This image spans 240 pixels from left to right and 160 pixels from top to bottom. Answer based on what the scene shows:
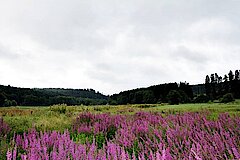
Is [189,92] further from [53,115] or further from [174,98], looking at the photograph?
[53,115]

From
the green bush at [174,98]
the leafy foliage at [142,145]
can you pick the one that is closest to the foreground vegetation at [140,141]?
the leafy foliage at [142,145]

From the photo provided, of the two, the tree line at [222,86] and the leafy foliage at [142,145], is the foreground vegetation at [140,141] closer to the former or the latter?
the leafy foliage at [142,145]

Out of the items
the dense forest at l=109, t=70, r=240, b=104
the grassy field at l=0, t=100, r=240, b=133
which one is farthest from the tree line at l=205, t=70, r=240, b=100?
the grassy field at l=0, t=100, r=240, b=133

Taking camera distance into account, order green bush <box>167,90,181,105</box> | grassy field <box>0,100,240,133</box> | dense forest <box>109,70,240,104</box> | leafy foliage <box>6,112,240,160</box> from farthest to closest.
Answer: dense forest <box>109,70,240,104</box> → green bush <box>167,90,181,105</box> → grassy field <box>0,100,240,133</box> → leafy foliage <box>6,112,240,160</box>

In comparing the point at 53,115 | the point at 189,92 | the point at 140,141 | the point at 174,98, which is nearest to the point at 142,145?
the point at 140,141

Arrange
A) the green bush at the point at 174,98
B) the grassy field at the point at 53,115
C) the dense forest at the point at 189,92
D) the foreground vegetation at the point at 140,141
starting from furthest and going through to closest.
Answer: the dense forest at the point at 189,92, the green bush at the point at 174,98, the grassy field at the point at 53,115, the foreground vegetation at the point at 140,141

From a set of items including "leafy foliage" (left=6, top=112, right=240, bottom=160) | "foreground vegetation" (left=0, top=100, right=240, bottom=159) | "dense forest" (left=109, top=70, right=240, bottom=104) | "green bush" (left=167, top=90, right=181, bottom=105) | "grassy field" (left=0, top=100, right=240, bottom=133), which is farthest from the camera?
"dense forest" (left=109, top=70, right=240, bottom=104)

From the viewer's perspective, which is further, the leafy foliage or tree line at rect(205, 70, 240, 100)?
tree line at rect(205, 70, 240, 100)

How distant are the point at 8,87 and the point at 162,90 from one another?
2577 inches

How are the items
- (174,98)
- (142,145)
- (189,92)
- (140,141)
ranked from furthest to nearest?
(189,92), (174,98), (140,141), (142,145)

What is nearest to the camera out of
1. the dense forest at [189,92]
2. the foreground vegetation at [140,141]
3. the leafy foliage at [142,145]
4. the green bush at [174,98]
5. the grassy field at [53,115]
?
the leafy foliage at [142,145]

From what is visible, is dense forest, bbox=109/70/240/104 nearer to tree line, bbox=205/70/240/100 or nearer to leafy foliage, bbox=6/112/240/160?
tree line, bbox=205/70/240/100

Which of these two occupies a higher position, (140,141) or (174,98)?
(174,98)

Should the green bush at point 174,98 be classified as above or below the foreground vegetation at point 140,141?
above
